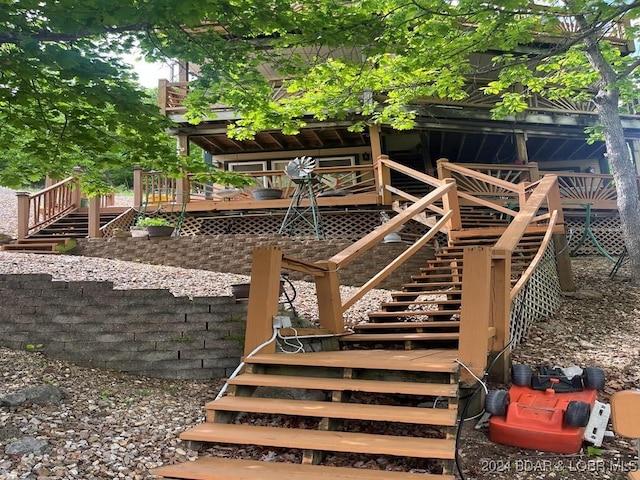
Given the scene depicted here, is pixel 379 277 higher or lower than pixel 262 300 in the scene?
higher

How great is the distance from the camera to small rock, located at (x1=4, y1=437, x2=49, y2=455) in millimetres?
2829

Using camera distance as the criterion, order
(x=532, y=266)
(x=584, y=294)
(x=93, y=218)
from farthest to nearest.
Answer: (x=93, y=218) → (x=584, y=294) → (x=532, y=266)

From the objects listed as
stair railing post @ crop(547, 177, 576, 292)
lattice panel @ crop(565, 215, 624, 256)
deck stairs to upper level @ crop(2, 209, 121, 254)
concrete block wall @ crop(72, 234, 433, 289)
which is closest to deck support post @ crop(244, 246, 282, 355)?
concrete block wall @ crop(72, 234, 433, 289)

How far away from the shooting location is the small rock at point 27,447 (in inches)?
111

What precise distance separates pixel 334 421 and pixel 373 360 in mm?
708

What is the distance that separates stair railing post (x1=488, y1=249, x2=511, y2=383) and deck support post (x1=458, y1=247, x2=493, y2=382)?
0.63 m

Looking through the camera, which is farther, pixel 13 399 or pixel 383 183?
pixel 383 183

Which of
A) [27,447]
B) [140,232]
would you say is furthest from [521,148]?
[27,447]

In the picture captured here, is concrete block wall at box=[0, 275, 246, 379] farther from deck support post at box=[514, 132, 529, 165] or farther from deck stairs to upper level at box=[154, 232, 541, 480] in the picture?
deck support post at box=[514, 132, 529, 165]

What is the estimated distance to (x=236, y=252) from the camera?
9.43m

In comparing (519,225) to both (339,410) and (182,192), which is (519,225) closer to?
(339,410)

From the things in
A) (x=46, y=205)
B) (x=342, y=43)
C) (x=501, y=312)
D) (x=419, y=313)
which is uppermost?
(x=342, y=43)

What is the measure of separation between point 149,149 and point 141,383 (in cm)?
218

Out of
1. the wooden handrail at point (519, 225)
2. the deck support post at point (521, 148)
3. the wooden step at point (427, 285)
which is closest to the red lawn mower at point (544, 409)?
the wooden handrail at point (519, 225)
